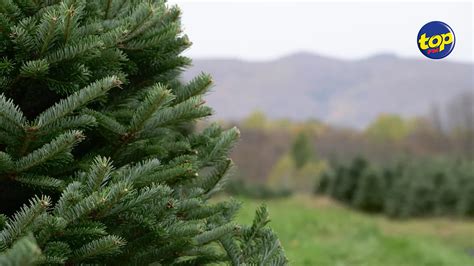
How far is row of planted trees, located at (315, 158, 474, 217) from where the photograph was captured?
20547 mm

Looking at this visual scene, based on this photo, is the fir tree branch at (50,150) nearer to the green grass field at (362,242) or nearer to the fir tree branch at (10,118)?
the fir tree branch at (10,118)

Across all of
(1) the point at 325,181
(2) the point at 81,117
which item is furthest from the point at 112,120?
(1) the point at 325,181

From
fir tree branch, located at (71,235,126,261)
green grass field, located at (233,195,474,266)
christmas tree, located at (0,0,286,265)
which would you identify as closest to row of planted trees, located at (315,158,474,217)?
green grass field, located at (233,195,474,266)

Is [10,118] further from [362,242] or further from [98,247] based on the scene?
[362,242]

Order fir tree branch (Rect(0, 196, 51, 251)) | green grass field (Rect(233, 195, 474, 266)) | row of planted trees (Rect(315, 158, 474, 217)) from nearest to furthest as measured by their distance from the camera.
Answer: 1. fir tree branch (Rect(0, 196, 51, 251))
2. green grass field (Rect(233, 195, 474, 266))
3. row of planted trees (Rect(315, 158, 474, 217))

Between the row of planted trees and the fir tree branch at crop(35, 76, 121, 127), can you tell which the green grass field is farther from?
the fir tree branch at crop(35, 76, 121, 127)

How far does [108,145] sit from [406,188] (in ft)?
67.1

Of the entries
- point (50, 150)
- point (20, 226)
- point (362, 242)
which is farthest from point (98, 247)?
point (362, 242)

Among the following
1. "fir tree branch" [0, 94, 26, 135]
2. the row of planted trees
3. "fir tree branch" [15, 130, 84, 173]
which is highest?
"fir tree branch" [0, 94, 26, 135]

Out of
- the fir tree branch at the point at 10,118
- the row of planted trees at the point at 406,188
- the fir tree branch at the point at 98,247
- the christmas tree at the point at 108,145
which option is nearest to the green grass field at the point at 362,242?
the row of planted trees at the point at 406,188

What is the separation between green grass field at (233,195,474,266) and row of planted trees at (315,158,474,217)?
2.04 m

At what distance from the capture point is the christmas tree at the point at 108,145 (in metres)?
1.69

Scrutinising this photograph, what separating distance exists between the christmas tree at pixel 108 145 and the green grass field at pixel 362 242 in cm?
395

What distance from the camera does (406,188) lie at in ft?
69.3
